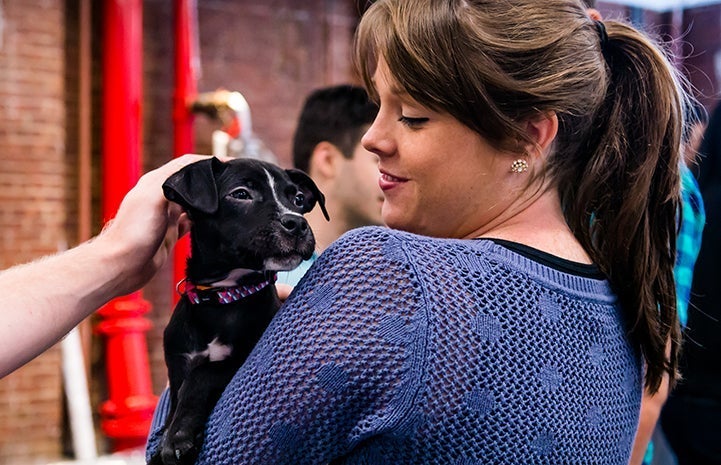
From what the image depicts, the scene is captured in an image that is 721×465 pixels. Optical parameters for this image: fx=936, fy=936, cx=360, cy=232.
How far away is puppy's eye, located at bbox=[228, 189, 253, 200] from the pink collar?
15 cm

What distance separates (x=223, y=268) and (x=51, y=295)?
0.96 feet

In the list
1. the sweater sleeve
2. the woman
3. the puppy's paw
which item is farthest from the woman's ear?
the puppy's paw

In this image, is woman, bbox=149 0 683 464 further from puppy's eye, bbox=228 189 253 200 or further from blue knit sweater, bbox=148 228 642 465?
puppy's eye, bbox=228 189 253 200

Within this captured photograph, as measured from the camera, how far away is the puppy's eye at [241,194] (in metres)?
1.56

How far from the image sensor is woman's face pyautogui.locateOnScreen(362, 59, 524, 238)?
4.55 ft

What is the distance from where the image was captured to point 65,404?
5.47 metres

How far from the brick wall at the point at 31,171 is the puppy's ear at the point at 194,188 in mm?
3983

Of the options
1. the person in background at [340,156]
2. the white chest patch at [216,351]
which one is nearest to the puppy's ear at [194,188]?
the white chest patch at [216,351]

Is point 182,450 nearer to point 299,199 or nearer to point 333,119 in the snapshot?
point 299,199

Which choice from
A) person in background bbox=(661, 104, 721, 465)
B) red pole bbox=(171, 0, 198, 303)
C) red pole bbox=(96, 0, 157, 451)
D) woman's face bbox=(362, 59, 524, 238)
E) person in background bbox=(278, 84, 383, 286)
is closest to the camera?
woman's face bbox=(362, 59, 524, 238)

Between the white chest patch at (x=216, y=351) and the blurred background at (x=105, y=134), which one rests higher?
the white chest patch at (x=216, y=351)

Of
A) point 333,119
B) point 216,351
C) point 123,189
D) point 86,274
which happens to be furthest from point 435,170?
point 123,189

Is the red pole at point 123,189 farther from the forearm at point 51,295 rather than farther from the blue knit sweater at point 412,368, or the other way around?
the blue knit sweater at point 412,368

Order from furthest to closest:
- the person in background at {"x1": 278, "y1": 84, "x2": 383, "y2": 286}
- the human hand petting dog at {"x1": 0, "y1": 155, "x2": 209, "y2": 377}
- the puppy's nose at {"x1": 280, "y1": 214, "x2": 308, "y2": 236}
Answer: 1. the person in background at {"x1": 278, "y1": 84, "x2": 383, "y2": 286}
2. the puppy's nose at {"x1": 280, "y1": 214, "x2": 308, "y2": 236}
3. the human hand petting dog at {"x1": 0, "y1": 155, "x2": 209, "y2": 377}
